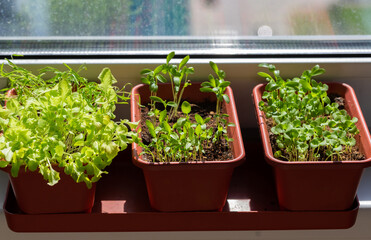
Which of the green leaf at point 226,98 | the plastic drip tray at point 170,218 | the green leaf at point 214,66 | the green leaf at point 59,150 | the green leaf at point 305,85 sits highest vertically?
the green leaf at point 214,66

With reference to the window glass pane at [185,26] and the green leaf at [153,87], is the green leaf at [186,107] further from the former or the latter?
the window glass pane at [185,26]

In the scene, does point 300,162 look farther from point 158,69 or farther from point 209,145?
point 158,69

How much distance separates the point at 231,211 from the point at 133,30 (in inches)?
20.4

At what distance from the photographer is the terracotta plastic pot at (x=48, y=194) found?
45.3 inches

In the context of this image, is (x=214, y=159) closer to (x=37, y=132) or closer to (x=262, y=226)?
(x=262, y=226)

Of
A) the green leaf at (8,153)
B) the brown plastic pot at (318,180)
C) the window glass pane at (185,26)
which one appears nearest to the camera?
the green leaf at (8,153)

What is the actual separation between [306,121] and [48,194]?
0.58 metres

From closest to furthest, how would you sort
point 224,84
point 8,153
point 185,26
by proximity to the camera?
point 8,153 < point 224,84 < point 185,26

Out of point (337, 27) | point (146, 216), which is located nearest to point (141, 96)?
point (146, 216)

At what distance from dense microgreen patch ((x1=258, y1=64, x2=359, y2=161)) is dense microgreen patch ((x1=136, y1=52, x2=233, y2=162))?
0.35 ft

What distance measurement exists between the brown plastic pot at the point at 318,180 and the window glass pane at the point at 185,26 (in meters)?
0.27

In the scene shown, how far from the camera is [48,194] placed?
118 cm

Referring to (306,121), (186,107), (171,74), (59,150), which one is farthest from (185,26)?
(59,150)

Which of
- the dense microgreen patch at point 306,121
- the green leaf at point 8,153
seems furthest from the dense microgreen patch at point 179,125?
the green leaf at point 8,153
